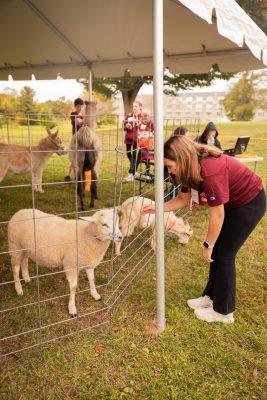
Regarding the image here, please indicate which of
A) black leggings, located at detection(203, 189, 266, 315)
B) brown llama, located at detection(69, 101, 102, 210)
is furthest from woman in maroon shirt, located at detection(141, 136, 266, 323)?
brown llama, located at detection(69, 101, 102, 210)

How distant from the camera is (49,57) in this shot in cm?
823

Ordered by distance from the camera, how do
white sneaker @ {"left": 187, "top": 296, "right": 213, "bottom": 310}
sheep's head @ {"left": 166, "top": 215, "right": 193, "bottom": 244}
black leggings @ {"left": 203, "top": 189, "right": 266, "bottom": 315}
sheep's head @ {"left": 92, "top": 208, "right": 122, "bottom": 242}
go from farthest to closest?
sheep's head @ {"left": 166, "top": 215, "right": 193, "bottom": 244} → white sneaker @ {"left": 187, "top": 296, "right": 213, "bottom": 310} → sheep's head @ {"left": 92, "top": 208, "right": 122, "bottom": 242} → black leggings @ {"left": 203, "top": 189, "right": 266, "bottom": 315}

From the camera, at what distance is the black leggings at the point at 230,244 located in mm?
2717

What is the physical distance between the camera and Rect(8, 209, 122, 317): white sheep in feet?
9.75

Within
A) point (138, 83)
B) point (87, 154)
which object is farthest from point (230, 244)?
point (138, 83)

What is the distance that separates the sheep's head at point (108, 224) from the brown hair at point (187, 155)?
789 mm

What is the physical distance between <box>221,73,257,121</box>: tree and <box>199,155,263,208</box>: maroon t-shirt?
144ft

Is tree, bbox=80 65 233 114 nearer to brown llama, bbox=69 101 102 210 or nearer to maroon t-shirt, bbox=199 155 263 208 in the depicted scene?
brown llama, bbox=69 101 102 210

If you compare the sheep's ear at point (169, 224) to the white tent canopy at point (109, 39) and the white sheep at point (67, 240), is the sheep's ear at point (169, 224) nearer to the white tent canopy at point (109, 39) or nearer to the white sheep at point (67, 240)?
the white sheep at point (67, 240)

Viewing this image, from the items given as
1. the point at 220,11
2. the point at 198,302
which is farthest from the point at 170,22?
the point at 198,302

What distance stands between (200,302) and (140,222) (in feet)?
5.18

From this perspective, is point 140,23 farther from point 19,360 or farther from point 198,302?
point 19,360

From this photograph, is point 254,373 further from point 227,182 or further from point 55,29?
point 55,29

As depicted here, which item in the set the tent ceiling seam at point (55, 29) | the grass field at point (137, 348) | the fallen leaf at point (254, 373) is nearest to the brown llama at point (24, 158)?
the tent ceiling seam at point (55, 29)
